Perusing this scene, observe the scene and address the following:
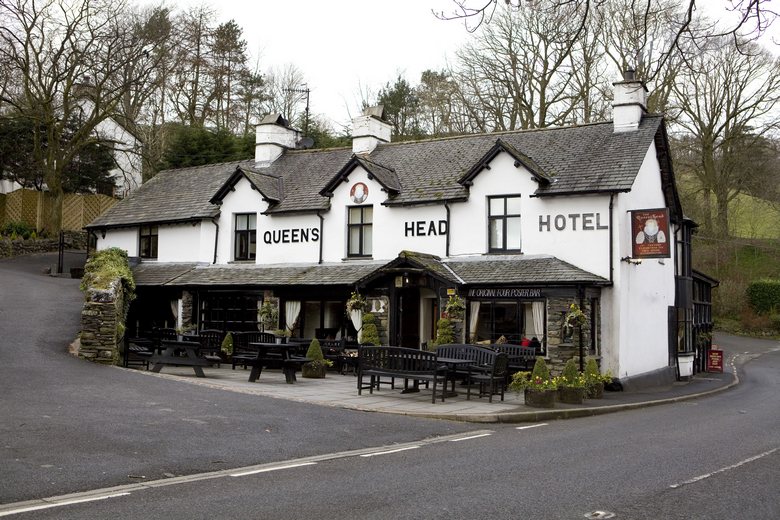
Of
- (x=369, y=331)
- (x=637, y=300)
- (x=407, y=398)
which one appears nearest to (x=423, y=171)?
(x=369, y=331)

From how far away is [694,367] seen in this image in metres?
29.7

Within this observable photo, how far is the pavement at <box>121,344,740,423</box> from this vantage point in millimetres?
14047

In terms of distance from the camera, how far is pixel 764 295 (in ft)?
152

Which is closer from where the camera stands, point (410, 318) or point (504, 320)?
point (504, 320)

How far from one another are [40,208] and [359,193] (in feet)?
93.7

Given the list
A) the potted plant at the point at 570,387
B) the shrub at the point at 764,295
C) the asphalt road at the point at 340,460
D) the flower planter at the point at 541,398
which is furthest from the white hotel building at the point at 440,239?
the shrub at the point at 764,295

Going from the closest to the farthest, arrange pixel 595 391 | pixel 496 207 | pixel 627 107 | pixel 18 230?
pixel 595 391
pixel 496 207
pixel 627 107
pixel 18 230

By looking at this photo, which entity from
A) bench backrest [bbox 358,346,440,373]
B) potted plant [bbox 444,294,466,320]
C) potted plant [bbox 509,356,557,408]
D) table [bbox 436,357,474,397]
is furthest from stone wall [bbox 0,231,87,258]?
potted plant [bbox 509,356,557,408]

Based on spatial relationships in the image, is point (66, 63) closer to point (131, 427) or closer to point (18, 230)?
point (18, 230)

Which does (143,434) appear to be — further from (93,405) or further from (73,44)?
(73,44)

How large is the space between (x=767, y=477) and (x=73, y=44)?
3707 cm

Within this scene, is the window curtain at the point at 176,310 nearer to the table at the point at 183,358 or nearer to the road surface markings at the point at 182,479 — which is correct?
the table at the point at 183,358

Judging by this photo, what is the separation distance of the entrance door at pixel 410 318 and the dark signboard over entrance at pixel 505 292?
268cm

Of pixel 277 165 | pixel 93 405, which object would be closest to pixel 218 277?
pixel 277 165
